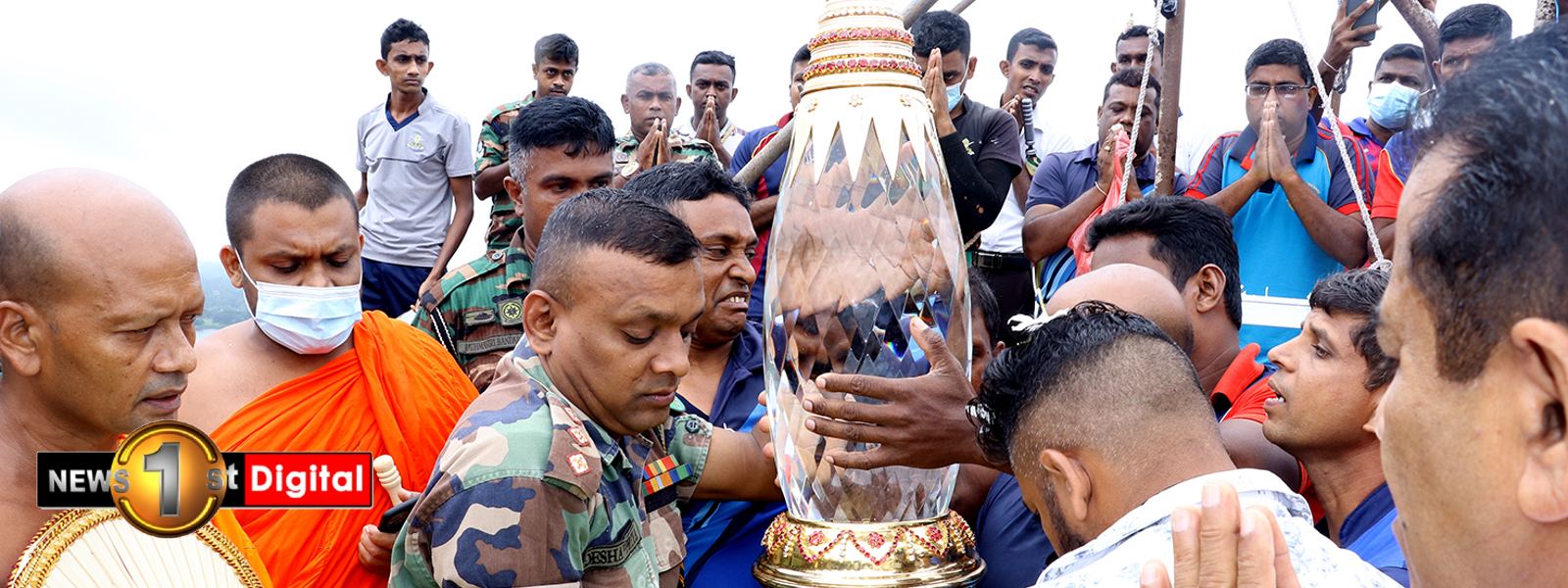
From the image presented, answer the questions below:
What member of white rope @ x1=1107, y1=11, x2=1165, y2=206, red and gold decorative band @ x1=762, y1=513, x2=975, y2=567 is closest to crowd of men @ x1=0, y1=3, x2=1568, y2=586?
red and gold decorative band @ x1=762, y1=513, x2=975, y2=567

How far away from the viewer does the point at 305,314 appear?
11.6 ft

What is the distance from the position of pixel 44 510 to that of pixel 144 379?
0.27 metres

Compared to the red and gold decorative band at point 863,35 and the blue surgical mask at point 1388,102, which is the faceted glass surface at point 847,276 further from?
the blue surgical mask at point 1388,102

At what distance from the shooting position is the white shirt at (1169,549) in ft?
6.06

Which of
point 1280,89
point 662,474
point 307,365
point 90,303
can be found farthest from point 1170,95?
point 90,303

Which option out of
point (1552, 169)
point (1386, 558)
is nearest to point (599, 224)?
point (1386, 558)

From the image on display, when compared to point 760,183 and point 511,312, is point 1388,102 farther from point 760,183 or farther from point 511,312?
point 511,312

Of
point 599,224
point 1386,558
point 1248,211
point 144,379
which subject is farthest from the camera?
point 1248,211

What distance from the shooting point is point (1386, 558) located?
2.41 meters

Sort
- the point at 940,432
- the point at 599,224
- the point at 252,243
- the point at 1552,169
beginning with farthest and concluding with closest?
1. the point at 252,243
2. the point at 599,224
3. the point at 940,432
4. the point at 1552,169

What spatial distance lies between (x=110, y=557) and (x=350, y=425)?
158 cm

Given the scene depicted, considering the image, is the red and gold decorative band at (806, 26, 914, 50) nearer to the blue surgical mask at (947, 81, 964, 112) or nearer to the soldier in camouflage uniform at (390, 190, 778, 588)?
the soldier in camouflage uniform at (390, 190, 778, 588)

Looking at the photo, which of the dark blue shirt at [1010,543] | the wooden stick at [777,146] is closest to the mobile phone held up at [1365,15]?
the wooden stick at [777,146]

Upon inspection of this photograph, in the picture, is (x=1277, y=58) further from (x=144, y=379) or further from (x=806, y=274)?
(x=144, y=379)
